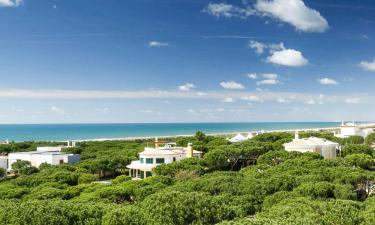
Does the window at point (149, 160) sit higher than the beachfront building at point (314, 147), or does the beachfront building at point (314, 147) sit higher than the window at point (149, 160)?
the beachfront building at point (314, 147)

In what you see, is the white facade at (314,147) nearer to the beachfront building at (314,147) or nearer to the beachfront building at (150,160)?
the beachfront building at (314,147)

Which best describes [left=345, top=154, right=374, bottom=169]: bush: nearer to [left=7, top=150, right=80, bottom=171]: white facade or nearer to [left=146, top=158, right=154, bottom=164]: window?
[left=146, top=158, right=154, bottom=164]: window

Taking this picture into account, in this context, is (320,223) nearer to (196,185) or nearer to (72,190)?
(196,185)

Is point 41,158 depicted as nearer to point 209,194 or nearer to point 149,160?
point 149,160

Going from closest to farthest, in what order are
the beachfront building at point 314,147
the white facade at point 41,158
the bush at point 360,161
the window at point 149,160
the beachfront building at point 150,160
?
the bush at point 360,161 → the beachfront building at point 150,160 → the window at point 149,160 → the beachfront building at point 314,147 → the white facade at point 41,158

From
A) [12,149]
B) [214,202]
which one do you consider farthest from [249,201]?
[12,149]

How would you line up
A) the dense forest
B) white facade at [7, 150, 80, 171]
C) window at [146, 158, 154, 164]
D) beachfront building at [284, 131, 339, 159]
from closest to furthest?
the dense forest, window at [146, 158, 154, 164], beachfront building at [284, 131, 339, 159], white facade at [7, 150, 80, 171]

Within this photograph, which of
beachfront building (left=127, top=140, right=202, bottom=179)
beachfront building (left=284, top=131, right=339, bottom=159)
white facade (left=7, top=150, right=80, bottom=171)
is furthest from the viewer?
white facade (left=7, top=150, right=80, bottom=171)

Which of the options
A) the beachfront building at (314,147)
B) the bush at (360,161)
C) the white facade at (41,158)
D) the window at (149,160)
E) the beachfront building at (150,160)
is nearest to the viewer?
the bush at (360,161)

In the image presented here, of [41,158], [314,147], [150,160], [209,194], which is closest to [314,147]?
[314,147]

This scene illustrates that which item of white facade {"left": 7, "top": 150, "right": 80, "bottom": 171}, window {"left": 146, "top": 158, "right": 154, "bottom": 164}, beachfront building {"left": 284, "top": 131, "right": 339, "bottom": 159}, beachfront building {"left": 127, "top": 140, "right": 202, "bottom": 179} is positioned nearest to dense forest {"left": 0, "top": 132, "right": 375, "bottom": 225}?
beachfront building {"left": 284, "top": 131, "right": 339, "bottom": 159}

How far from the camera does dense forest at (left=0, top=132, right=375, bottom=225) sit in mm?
13898

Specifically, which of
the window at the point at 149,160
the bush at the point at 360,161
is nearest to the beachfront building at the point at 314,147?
the bush at the point at 360,161

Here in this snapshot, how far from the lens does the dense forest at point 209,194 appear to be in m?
13.9
